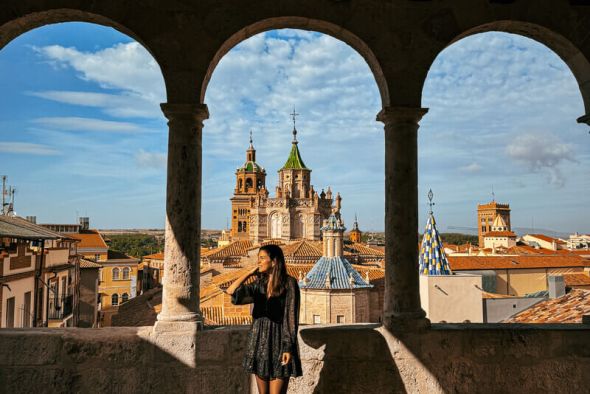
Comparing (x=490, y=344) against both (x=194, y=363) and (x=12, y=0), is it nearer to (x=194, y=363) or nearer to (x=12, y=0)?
(x=194, y=363)

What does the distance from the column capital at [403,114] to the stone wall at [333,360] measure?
6.38ft

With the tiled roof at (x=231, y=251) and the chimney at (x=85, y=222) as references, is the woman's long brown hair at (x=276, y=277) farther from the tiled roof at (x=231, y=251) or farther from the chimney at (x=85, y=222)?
the chimney at (x=85, y=222)

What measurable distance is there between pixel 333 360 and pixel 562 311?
9.92m

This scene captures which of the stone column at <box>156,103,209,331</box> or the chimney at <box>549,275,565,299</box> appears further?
the chimney at <box>549,275,565,299</box>

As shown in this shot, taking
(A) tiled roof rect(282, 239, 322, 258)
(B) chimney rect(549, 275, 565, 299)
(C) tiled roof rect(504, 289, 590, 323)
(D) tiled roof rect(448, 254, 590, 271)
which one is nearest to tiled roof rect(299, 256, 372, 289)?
(B) chimney rect(549, 275, 565, 299)

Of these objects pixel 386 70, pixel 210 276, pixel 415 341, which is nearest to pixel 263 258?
pixel 415 341

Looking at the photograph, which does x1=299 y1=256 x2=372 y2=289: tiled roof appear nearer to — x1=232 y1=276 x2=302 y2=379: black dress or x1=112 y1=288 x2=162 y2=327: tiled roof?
x1=112 y1=288 x2=162 y2=327: tiled roof

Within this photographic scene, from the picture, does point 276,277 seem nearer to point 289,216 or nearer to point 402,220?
point 402,220

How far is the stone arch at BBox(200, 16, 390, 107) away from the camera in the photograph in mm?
4273

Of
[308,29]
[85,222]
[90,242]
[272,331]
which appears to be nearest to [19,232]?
[308,29]

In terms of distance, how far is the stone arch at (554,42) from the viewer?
4.37 m

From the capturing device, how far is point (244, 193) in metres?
103

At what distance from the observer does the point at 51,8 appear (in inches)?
161

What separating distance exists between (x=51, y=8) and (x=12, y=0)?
1.22 feet
